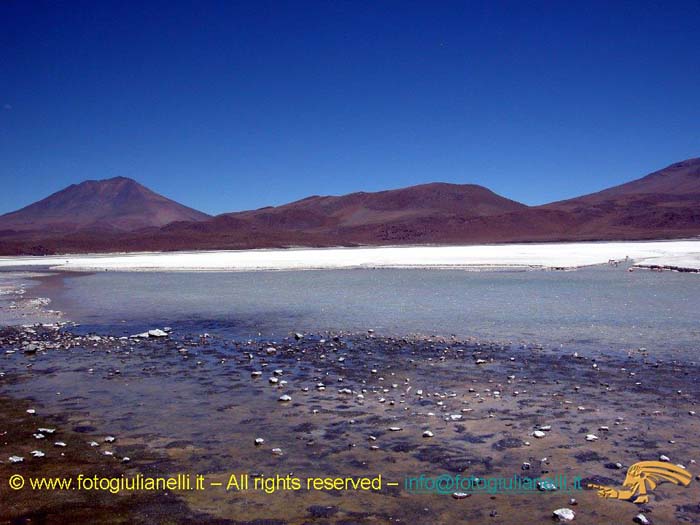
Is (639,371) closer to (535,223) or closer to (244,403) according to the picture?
(244,403)

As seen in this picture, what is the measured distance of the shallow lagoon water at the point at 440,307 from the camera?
43.6 feet

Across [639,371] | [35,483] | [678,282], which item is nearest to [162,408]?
[35,483]

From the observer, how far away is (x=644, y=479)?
5.46 meters

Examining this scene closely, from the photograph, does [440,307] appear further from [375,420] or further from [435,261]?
[435,261]

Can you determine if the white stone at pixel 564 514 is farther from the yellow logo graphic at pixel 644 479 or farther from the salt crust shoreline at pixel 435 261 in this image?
the salt crust shoreline at pixel 435 261

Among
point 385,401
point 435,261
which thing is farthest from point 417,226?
point 385,401

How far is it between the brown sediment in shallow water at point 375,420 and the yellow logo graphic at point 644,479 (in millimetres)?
97

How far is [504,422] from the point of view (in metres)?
7.14

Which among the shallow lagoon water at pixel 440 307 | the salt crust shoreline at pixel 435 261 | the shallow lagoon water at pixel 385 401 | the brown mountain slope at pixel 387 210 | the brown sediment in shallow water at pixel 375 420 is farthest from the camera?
the brown mountain slope at pixel 387 210

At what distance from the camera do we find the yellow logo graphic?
5.19 m

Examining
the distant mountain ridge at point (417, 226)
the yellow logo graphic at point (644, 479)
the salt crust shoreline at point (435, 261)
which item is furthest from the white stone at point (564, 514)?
the distant mountain ridge at point (417, 226)

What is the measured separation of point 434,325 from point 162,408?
815 centimetres

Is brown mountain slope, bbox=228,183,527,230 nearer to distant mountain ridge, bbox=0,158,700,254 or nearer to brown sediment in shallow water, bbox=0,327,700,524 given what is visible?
distant mountain ridge, bbox=0,158,700,254

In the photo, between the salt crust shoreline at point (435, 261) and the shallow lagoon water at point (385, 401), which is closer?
the shallow lagoon water at point (385, 401)
